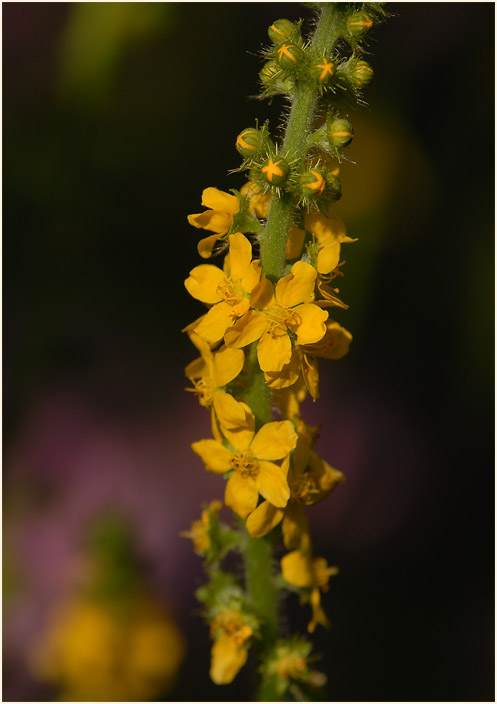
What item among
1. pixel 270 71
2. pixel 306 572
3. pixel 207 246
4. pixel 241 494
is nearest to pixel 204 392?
pixel 241 494

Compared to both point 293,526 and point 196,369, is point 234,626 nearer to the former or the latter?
point 293,526

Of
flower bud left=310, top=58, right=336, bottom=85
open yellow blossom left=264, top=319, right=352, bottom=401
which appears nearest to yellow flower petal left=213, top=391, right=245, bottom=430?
open yellow blossom left=264, top=319, right=352, bottom=401

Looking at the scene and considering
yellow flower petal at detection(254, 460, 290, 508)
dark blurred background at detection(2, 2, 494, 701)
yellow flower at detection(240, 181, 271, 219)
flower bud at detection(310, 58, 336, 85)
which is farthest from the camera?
dark blurred background at detection(2, 2, 494, 701)

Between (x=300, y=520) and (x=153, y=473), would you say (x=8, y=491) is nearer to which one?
(x=153, y=473)

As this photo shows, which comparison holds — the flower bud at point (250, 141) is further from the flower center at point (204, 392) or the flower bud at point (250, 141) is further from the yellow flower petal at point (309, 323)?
the flower center at point (204, 392)

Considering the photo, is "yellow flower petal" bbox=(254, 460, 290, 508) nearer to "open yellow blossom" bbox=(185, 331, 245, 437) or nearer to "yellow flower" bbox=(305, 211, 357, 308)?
"open yellow blossom" bbox=(185, 331, 245, 437)

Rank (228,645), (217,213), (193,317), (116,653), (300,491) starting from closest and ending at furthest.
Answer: (217,213) → (300,491) → (228,645) → (116,653) → (193,317)
